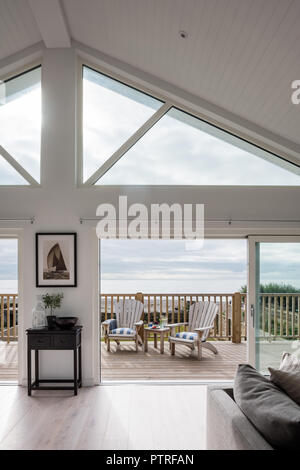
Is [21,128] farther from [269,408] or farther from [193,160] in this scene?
[269,408]

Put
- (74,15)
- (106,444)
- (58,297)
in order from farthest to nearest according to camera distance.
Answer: (58,297) → (74,15) → (106,444)

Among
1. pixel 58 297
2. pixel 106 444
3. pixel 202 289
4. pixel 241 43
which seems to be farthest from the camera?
pixel 202 289

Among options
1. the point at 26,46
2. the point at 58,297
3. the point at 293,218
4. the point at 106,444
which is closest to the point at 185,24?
the point at 26,46

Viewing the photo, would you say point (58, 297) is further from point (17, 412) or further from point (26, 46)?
point (26, 46)

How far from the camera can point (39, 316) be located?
4.52 metres

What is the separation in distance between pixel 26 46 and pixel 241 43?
105 inches

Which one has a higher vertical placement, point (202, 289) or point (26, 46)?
point (26, 46)

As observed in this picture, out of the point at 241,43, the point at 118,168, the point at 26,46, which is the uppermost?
the point at 26,46

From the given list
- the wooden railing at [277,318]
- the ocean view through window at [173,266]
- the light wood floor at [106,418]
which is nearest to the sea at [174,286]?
the ocean view through window at [173,266]

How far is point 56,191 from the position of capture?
472 cm

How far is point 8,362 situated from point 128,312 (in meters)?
2.09

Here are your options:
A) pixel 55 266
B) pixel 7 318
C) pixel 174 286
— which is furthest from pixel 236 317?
pixel 7 318

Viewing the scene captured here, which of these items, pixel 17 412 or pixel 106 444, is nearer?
pixel 106 444

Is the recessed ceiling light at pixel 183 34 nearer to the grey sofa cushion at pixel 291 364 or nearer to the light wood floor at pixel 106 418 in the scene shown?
the grey sofa cushion at pixel 291 364
